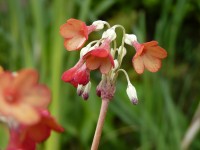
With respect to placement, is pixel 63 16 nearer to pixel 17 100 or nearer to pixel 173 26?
pixel 173 26

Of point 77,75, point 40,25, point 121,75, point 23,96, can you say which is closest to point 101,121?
point 77,75

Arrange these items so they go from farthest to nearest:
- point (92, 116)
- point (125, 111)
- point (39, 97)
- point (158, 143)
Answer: point (92, 116), point (125, 111), point (158, 143), point (39, 97)

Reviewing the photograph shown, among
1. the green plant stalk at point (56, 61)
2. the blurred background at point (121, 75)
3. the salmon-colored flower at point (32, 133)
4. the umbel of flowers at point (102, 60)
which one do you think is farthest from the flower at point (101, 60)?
the green plant stalk at point (56, 61)

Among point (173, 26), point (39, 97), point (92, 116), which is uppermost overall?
point (39, 97)

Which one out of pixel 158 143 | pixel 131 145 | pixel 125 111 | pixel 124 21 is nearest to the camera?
pixel 158 143

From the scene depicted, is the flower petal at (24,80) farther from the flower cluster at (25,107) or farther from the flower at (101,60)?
the flower at (101,60)

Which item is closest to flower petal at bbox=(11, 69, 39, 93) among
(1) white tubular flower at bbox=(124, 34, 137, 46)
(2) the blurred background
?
(1) white tubular flower at bbox=(124, 34, 137, 46)

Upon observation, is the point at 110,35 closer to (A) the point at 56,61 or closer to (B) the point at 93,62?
(B) the point at 93,62

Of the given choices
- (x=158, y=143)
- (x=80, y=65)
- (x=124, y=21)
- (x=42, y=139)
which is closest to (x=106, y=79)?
(x=80, y=65)
